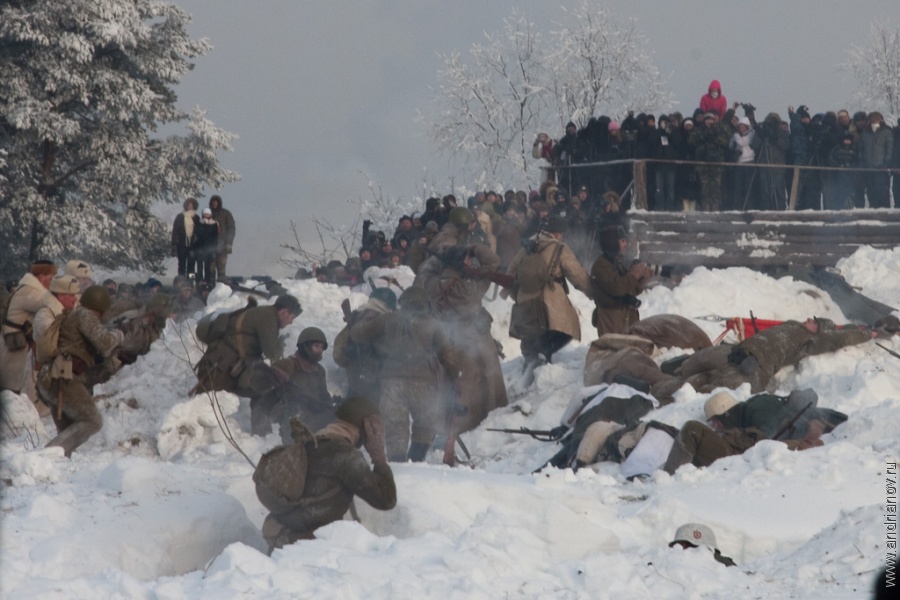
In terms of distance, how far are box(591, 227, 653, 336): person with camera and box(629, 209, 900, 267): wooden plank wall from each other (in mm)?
5606

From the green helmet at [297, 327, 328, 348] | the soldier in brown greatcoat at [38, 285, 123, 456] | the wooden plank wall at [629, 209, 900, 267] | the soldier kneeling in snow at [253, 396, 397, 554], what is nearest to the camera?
the soldier kneeling in snow at [253, 396, 397, 554]

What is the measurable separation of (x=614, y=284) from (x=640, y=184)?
6.05 meters

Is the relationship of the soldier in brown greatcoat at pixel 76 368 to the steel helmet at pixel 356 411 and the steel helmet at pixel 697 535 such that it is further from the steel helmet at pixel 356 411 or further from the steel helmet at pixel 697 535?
the steel helmet at pixel 697 535

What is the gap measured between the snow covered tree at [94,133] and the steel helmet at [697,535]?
673 inches

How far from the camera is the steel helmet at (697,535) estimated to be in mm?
7887

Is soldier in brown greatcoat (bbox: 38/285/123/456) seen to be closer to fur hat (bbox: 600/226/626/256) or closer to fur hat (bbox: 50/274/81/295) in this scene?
fur hat (bbox: 50/274/81/295)

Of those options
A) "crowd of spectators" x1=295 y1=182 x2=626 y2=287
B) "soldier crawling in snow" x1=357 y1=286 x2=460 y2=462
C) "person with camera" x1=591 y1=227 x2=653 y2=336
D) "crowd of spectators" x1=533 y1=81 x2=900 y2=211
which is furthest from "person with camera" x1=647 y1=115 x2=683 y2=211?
"soldier crawling in snow" x1=357 y1=286 x2=460 y2=462

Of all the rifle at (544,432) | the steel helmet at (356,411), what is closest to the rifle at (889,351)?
the rifle at (544,432)

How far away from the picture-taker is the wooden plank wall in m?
19.1

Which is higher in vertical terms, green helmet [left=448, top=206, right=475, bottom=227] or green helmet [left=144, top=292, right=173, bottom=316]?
green helmet [left=448, top=206, right=475, bottom=227]

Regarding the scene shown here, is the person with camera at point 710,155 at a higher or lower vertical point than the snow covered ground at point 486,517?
higher

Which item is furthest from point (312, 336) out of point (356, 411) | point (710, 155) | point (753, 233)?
point (753, 233)

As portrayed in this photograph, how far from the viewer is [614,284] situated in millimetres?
13188

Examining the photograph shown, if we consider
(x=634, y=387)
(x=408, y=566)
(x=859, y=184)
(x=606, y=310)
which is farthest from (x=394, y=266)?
(x=408, y=566)
